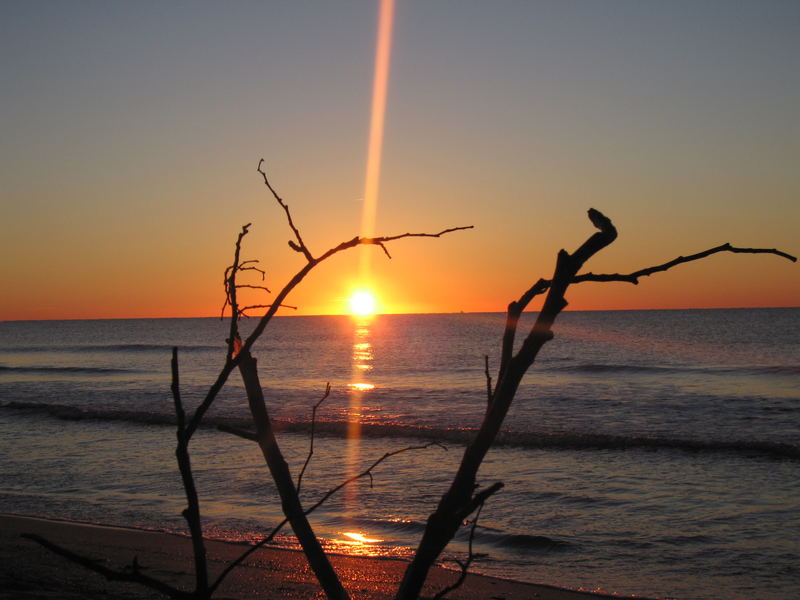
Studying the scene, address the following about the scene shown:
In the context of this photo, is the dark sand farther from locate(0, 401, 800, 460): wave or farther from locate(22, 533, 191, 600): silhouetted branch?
locate(0, 401, 800, 460): wave

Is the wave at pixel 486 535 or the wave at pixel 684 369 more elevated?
the wave at pixel 684 369

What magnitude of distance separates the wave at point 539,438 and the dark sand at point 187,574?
259 inches

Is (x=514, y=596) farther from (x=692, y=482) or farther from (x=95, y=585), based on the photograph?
(x=692, y=482)

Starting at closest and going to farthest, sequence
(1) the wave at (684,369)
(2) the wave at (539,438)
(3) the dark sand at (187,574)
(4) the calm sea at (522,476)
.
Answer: (3) the dark sand at (187,574)
(4) the calm sea at (522,476)
(2) the wave at (539,438)
(1) the wave at (684,369)

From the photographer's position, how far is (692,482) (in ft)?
36.4

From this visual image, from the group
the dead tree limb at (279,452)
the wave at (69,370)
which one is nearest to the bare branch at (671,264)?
the dead tree limb at (279,452)

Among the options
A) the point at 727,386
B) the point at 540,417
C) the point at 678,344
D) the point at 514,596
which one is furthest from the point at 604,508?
the point at 678,344

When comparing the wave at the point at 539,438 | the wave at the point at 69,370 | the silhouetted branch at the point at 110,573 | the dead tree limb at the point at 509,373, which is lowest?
the wave at the point at 69,370

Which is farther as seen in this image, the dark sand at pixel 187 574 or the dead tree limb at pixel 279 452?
the dark sand at pixel 187 574

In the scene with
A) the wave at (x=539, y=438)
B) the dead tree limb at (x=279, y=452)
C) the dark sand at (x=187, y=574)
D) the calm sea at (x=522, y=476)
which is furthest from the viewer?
the wave at (x=539, y=438)

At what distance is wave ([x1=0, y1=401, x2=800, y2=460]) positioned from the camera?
14.5 m

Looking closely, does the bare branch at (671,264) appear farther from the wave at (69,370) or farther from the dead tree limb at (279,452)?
the wave at (69,370)

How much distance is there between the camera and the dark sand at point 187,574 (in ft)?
20.0

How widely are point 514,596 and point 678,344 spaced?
62.5 meters
